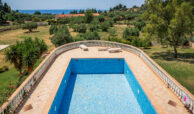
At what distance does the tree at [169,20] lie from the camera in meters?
22.3

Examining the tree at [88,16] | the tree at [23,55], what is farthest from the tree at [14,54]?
the tree at [88,16]

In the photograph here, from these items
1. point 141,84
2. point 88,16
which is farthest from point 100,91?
point 88,16

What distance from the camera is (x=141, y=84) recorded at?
1189cm

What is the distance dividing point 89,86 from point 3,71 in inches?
696

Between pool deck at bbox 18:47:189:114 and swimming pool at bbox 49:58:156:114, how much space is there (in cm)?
45

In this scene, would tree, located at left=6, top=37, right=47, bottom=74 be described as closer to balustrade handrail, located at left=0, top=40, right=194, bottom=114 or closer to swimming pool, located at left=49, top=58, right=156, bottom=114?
balustrade handrail, located at left=0, top=40, right=194, bottom=114

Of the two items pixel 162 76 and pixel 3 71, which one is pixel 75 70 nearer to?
pixel 162 76

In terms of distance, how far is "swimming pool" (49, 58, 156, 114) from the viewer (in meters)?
11.5

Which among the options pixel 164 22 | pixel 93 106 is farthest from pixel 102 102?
pixel 164 22

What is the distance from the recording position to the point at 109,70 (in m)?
18.4

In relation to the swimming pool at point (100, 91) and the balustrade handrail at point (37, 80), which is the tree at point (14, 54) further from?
the swimming pool at point (100, 91)

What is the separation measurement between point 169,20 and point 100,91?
1805 centimetres

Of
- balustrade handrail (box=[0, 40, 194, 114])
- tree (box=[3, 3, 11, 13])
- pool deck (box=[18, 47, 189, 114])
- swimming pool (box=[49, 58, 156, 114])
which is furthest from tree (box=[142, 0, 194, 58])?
tree (box=[3, 3, 11, 13])

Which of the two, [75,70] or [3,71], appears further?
[3,71]
